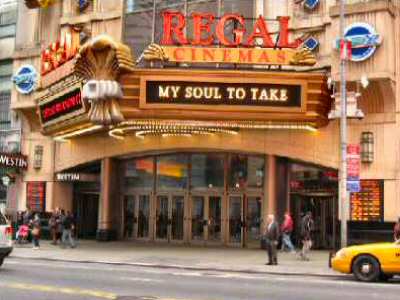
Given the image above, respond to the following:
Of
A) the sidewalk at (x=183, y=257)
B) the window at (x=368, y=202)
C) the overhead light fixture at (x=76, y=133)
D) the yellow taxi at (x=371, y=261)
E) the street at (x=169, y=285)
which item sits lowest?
the street at (x=169, y=285)

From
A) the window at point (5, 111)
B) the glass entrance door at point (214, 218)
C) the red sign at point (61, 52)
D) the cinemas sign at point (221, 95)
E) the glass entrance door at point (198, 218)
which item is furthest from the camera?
the window at point (5, 111)

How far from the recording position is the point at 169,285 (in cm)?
1571

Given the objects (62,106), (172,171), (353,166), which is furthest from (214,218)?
(353,166)

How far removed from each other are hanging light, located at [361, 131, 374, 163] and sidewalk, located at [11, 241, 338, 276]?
3855 millimetres

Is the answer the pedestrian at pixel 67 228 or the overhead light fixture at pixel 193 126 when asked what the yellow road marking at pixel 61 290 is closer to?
the overhead light fixture at pixel 193 126

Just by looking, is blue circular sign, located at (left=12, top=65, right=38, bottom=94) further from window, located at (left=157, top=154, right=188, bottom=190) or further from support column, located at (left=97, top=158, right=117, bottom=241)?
window, located at (left=157, top=154, right=188, bottom=190)

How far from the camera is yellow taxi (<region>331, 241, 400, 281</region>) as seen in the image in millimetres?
17562

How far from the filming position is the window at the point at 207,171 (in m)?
31.3

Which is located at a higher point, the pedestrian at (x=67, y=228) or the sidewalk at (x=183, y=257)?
the pedestrian at (x=67, y=228)

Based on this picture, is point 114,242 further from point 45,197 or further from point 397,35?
point 397,35

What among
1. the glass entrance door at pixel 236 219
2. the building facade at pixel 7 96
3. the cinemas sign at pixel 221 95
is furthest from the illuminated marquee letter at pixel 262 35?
the building facade at pixel 7 96

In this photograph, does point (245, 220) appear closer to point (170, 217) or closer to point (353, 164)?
point (170, 217)

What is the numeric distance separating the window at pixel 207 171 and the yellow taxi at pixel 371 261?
43.0ft

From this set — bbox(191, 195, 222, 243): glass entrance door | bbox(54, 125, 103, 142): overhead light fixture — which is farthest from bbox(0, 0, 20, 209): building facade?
bbox(191, 195, 222, 243): glass entrance door
